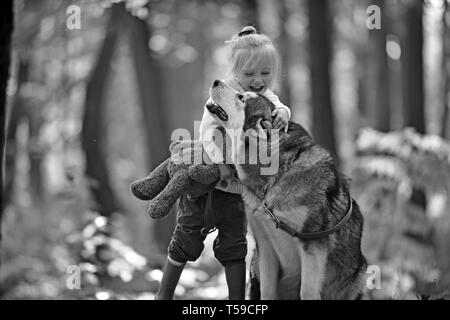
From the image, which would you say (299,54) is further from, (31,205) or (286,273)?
(286,273)


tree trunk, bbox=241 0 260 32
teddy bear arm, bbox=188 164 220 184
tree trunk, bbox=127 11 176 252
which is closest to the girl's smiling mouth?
teddy bear arm, bbox=188 164 220 184

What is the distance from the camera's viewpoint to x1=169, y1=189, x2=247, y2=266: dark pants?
144 inches

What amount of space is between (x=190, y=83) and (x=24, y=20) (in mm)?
7504

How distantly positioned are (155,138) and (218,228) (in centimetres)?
591

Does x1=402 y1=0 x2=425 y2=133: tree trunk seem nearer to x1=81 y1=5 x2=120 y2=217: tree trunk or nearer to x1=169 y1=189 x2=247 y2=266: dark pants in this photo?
x1=81 y1=5 x2=120 y2=217: tree trunk

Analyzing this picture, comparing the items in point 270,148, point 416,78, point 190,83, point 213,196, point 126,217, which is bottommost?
point 126,217

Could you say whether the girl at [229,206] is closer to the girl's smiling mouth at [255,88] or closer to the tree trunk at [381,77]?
the girl's smiling mouth at [255,88]

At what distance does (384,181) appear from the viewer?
827 cm

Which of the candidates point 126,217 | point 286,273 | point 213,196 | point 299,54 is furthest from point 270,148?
point 299,54

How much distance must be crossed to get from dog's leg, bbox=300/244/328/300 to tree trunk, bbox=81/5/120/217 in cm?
544

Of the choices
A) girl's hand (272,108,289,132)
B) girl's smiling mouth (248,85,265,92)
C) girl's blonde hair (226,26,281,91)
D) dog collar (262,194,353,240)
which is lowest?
dog collar (262,194,353,240)

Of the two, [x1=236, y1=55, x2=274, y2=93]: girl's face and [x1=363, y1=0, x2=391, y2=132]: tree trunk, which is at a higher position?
[x1=363, y1=0, x2=391, y2=132]: tree trunk

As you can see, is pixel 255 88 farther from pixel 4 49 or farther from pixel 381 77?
pixel 381 77

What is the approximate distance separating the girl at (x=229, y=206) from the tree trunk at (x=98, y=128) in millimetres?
5178
